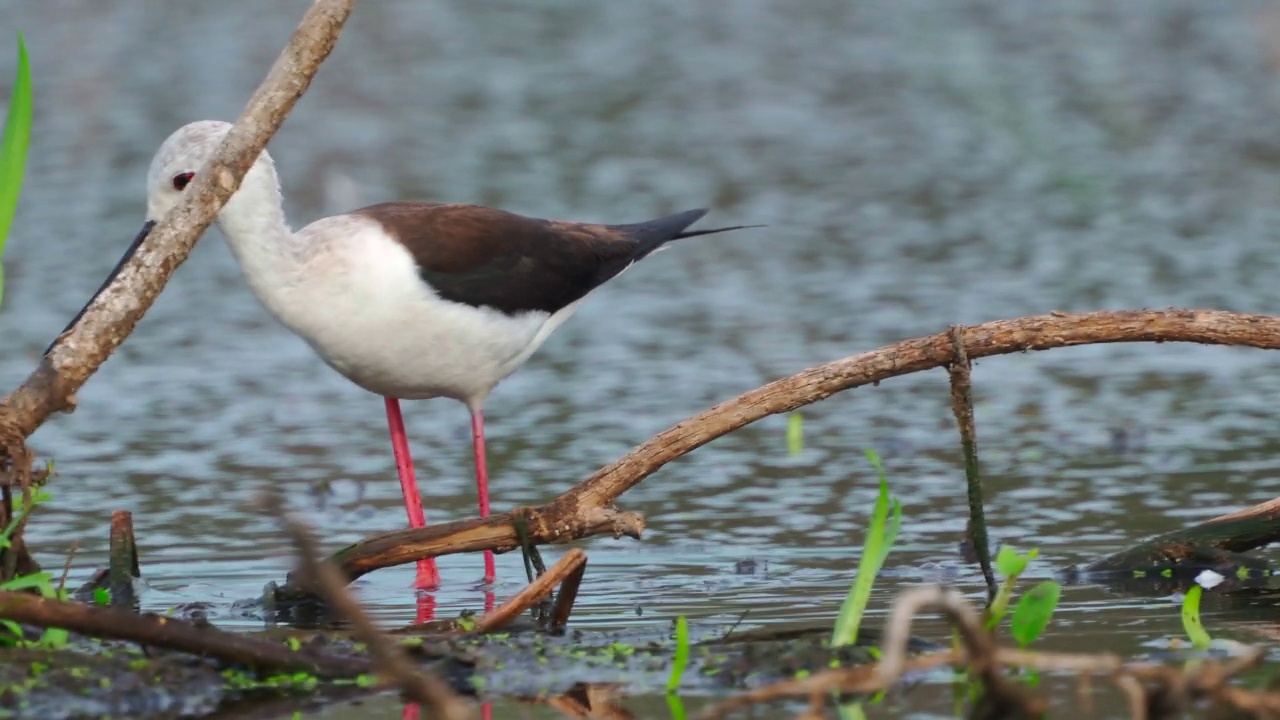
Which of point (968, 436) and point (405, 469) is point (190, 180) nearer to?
point (405, 469)

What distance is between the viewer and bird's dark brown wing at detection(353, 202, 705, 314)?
6.64 meters

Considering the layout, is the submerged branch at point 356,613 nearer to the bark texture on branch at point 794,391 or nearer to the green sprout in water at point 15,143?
the green sprout in water at point 15,143

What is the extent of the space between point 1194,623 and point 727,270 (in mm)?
6937

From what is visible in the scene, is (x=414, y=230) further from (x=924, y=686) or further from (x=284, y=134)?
(x=284, y=134)

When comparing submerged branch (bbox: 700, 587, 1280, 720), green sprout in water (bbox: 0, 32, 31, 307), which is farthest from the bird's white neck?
submerged branch (bbox: 700, 587, 1280, 720)

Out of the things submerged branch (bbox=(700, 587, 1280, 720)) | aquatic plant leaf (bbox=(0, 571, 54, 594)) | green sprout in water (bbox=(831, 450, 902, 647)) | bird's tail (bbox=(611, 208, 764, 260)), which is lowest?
submerged branch (bbox=(700, 587, 1280, 720))

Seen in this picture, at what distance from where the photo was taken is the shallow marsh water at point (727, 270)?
7.06 metres

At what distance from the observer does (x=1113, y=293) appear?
1072 centimetres

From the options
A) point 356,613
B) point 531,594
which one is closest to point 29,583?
point 531,594

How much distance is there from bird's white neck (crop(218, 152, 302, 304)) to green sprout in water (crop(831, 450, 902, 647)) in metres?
2.16

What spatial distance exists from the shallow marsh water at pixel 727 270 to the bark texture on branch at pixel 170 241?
1.05 m

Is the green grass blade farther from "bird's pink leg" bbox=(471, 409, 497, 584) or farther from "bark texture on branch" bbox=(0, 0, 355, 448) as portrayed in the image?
"bird's pink leg" bbox=(471, 409, 497, 584)

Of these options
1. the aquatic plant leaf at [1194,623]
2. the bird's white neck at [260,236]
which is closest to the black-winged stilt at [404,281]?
the bird's white neck at [260,236]

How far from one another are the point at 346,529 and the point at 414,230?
3.98 ft
